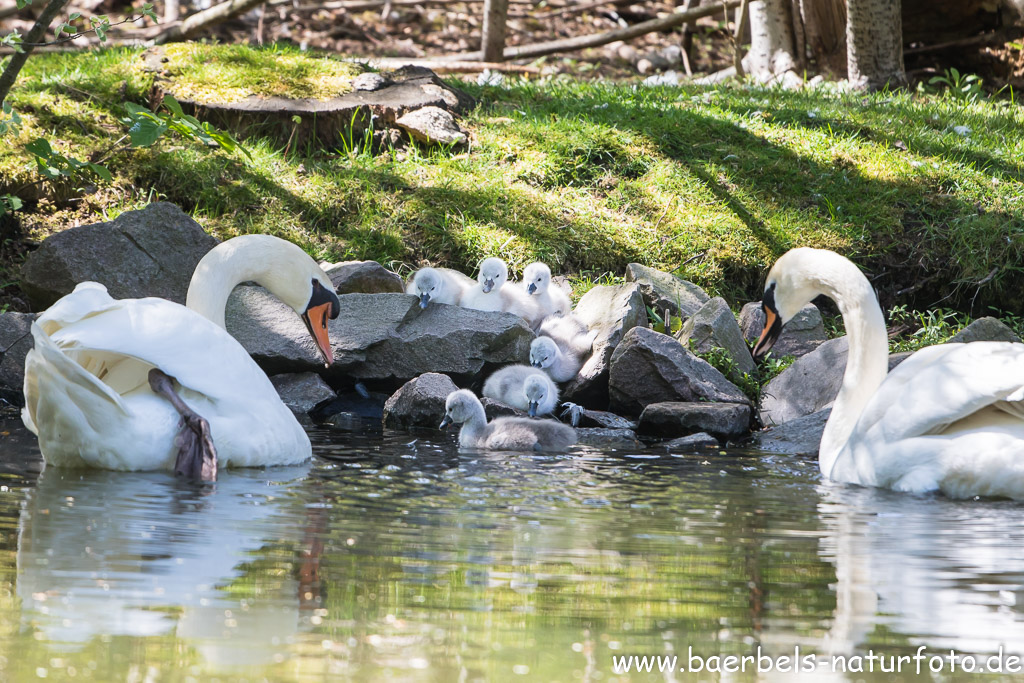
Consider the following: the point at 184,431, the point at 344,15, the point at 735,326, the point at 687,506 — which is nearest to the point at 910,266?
the point at 735,326

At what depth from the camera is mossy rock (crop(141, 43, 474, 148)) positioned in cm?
802

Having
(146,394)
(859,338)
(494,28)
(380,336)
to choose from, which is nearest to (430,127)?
(380,336)

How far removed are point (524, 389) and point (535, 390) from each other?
0.09 metres

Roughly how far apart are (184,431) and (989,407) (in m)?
2.72

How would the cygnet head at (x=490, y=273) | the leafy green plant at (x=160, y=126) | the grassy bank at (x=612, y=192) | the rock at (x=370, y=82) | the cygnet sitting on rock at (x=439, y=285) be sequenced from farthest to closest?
the rock at (x=370, y=82)
the grassy bank at (x=612, y=192)
the cygnet head at (x=490, y=273)
the cygnet sitting on rock at (x=439, y=285)
the leafy green plant at (x=160, y=126)

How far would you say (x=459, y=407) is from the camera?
5.03 m

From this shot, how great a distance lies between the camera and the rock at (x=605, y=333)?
578cm

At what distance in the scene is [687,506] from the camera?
3.67m

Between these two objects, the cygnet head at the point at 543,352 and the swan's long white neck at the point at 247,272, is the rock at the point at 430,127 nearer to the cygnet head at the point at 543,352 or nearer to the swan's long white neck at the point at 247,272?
the cygnet head at the point at 543,352

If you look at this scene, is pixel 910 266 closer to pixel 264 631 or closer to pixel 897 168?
pixel 897 168

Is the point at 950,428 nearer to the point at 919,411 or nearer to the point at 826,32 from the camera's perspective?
the point at 919,411

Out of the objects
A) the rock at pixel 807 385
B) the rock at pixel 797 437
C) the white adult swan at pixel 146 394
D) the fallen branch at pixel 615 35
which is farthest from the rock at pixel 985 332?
the fallen branch at pixel 615 35

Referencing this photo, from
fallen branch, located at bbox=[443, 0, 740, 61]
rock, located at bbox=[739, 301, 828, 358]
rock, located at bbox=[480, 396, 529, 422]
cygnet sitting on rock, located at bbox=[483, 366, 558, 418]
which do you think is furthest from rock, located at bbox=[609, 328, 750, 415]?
fallen branch, located at bbox=[443, 0, 740, 61]

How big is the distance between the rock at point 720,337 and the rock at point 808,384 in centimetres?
22
